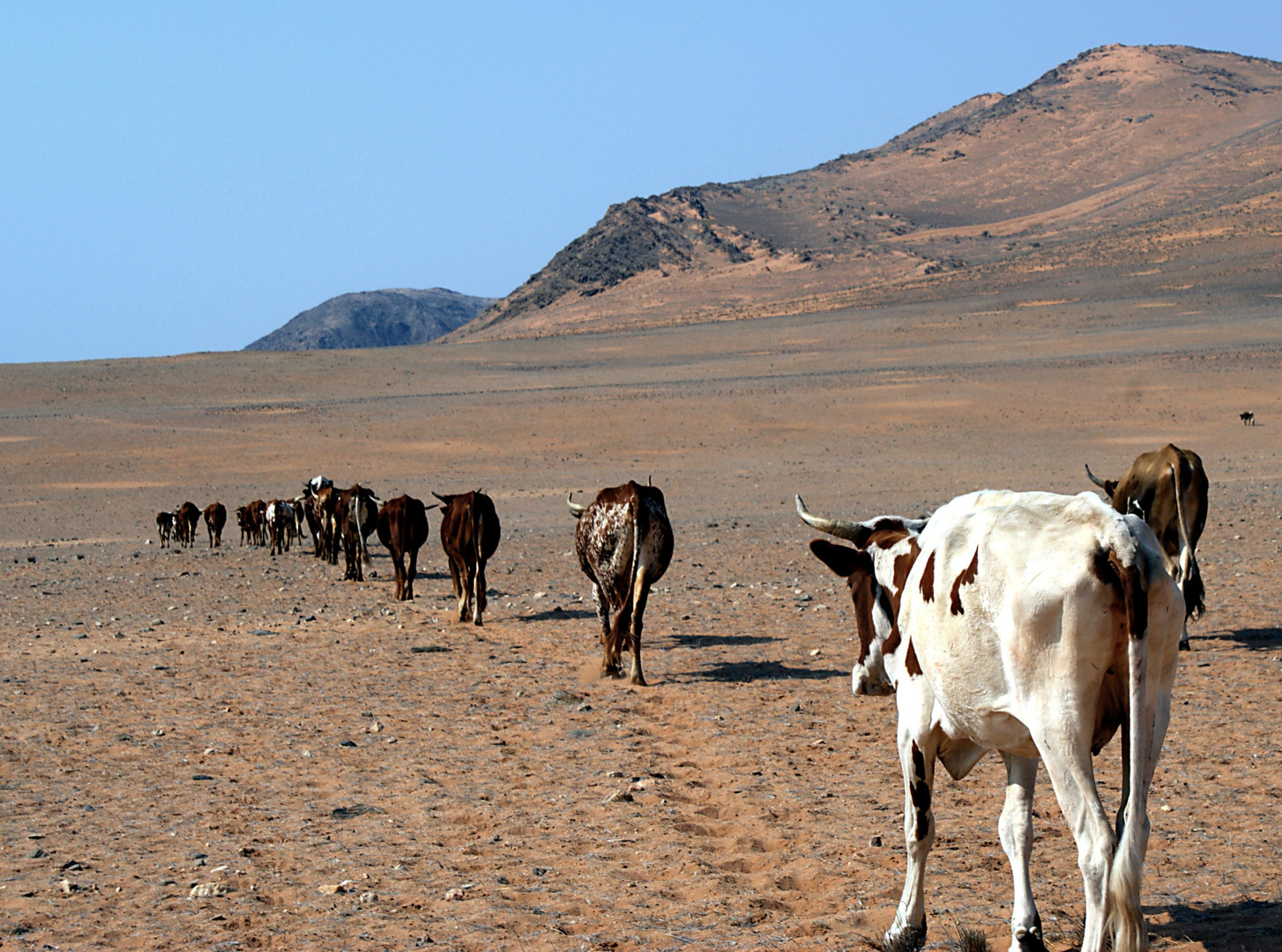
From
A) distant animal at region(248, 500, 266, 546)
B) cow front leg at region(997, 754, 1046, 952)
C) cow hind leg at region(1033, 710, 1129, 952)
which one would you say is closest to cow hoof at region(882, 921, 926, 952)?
cow front leg at region(997, 754, 1046, 952)

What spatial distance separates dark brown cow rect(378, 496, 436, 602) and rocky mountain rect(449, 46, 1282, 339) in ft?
224

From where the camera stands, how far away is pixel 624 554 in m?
11.1

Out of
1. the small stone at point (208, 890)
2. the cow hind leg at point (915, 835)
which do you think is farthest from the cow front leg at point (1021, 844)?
the small stone at point (208, 890)

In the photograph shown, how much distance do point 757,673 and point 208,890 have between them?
19.3 feet

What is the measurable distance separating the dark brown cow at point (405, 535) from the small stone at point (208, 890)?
33.4 feet

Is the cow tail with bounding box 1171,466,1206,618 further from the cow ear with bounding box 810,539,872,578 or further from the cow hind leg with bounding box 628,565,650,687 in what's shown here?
the cow ear with bounding box 810,539,872,578

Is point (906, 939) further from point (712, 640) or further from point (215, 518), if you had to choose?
point (215, 518)

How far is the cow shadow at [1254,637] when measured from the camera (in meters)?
10.4

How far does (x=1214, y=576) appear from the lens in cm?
1438

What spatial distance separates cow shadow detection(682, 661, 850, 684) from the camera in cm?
1035

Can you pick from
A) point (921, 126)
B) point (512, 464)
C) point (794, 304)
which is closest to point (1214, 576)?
point (512, 464)

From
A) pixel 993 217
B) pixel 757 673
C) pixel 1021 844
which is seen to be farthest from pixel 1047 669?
pixel 993 217

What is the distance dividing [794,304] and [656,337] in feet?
60.0

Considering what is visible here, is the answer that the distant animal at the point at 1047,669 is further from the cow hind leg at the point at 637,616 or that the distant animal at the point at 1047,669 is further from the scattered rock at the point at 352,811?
the cow hind leg at the point at 637,616
